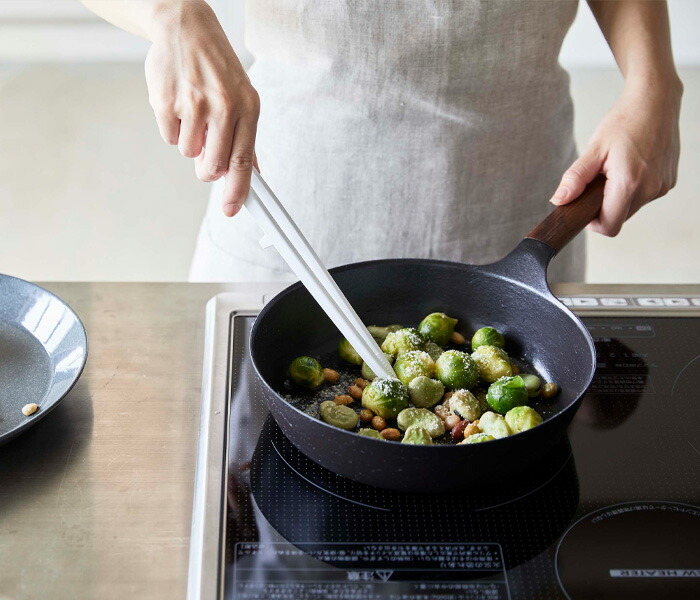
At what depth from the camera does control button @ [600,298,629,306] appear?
1.20 metres

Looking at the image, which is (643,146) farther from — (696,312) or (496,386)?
(496,386)

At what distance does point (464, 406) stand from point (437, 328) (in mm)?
149

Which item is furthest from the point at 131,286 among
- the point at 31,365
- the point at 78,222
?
the point at 78,222

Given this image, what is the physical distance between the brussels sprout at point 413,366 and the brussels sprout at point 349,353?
54mm

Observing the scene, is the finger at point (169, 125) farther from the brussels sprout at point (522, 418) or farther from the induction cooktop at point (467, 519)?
the brussels sprout at point (522, 418)

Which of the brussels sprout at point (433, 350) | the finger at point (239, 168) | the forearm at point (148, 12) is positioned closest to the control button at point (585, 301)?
the brussels sprout at point (433, 350)

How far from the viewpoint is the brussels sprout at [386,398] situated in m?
0.97

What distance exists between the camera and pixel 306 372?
1024 millimetres

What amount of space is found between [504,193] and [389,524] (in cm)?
79

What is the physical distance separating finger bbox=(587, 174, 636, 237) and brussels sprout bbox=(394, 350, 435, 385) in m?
0.36

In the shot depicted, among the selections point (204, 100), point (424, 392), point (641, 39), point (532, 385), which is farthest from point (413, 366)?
point (641, 39)

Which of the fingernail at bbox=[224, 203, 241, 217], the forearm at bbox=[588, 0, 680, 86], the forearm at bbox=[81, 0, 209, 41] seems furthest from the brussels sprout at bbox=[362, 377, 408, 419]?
the forearm at bbox=[588, 0, 680, 86]

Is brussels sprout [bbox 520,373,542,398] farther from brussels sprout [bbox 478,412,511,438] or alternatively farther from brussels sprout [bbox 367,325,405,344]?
brussels sprout [bbox 367,325,405,344]

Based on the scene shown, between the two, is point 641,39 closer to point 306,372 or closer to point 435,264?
point 435,264
